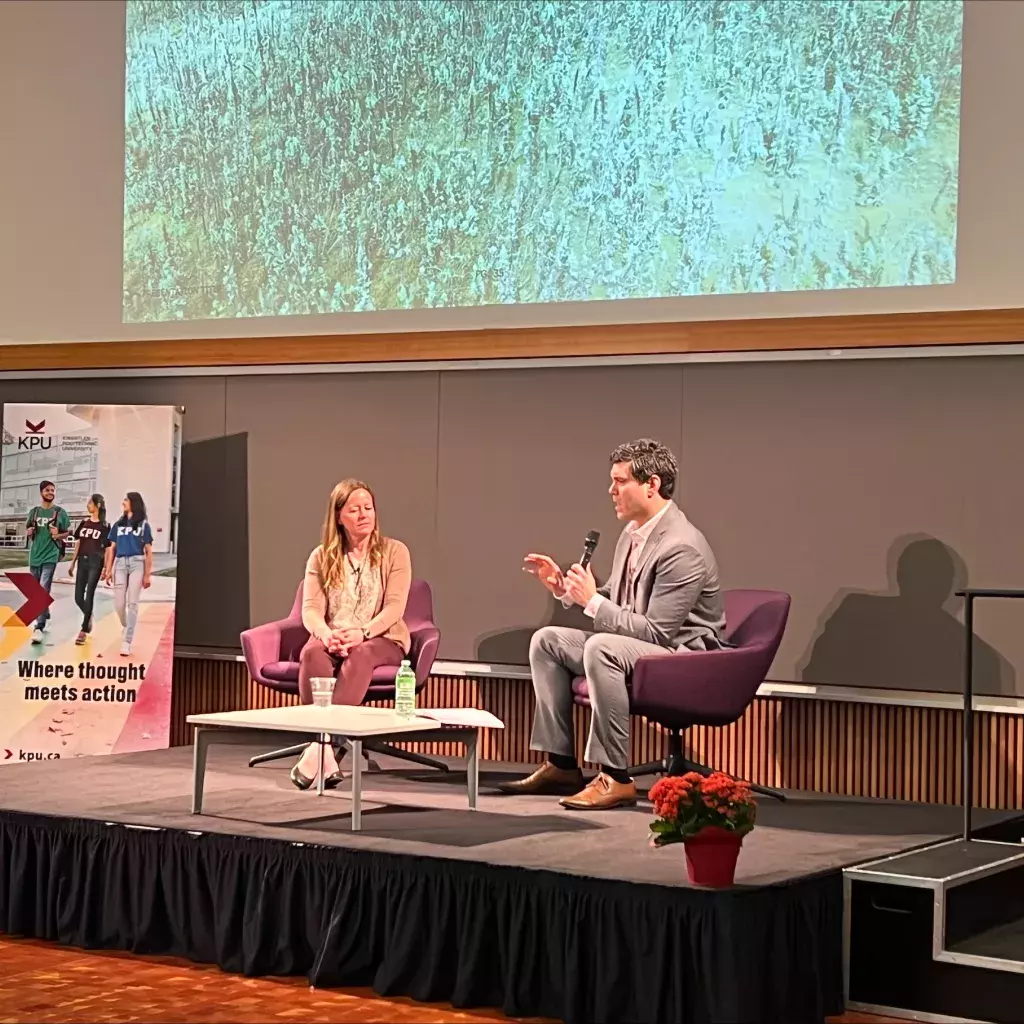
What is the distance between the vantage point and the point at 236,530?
7473 mm

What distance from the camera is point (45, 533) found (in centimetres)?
734

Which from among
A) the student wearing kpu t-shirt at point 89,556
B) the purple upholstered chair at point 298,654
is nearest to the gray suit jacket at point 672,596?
the purple upholstered chair at point 298,654

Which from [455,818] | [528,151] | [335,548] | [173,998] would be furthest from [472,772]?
[528,151]

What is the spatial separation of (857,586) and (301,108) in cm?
333

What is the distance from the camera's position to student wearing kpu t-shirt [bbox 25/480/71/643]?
7.30 meters

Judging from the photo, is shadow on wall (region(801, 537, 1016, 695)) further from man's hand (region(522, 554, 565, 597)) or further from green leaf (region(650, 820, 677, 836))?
green leaf (region(650, 820, 677, 836))

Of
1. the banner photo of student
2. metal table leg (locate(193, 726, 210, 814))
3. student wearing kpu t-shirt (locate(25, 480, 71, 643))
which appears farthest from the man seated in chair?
student wearing kpu t-shirt (locate(25, 480, 71, 643))

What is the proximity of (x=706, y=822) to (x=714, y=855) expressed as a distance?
0.09 meters

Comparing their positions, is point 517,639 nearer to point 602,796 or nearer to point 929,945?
point 602,796

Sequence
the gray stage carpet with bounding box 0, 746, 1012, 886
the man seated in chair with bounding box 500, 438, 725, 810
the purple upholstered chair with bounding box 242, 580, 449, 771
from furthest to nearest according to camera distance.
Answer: the purple upholstered chair with bounding box 242, 580, 449, 771 → the man seated in chair with bounding box 500, 438, 725, 810 → the gray stage carpet with bounding box 0, 746, 1012, 886

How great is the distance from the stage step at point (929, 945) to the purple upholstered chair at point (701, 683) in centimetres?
110

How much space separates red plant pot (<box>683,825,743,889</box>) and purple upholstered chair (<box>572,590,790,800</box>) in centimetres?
143

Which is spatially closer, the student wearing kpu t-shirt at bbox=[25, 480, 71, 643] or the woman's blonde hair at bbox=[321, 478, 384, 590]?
the woman's blonde hair at bbox=[321, 478, 384, 590]

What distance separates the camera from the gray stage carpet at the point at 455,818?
4406 mm
